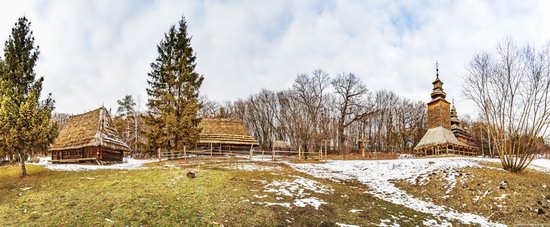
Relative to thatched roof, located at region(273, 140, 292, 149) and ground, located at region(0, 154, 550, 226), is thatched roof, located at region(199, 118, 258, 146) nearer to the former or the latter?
thatched roof, located at region(273, 140, 292, 149)

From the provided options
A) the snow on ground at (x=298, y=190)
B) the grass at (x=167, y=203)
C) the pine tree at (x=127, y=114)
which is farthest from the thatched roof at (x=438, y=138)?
the pine tree at (x=127, y=114)

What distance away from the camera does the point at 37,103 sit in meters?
19.7

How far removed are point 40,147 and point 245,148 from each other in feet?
89.0

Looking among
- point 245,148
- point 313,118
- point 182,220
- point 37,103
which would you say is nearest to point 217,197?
point 182,220

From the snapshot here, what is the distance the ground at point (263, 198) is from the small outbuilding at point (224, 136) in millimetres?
20964

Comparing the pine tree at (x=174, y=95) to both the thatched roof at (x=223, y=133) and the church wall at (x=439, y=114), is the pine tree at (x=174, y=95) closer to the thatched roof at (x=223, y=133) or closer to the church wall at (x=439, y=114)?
the thatched roof at (x=223, y=133)

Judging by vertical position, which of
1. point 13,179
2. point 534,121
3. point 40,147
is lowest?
point 13,179

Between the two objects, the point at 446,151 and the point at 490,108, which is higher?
the point at 490,108

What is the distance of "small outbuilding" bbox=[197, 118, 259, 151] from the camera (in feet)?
139

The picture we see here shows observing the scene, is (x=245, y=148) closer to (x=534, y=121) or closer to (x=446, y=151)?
(x=446, y=151)

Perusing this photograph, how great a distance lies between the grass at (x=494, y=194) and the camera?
15391 mm

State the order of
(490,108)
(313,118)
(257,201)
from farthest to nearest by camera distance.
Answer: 1. (313,118)
2. (490,108)
3. (257,201)

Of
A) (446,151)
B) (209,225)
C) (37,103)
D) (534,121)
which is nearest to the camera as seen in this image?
Result: (209,225)

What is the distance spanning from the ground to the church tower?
2679 cm
